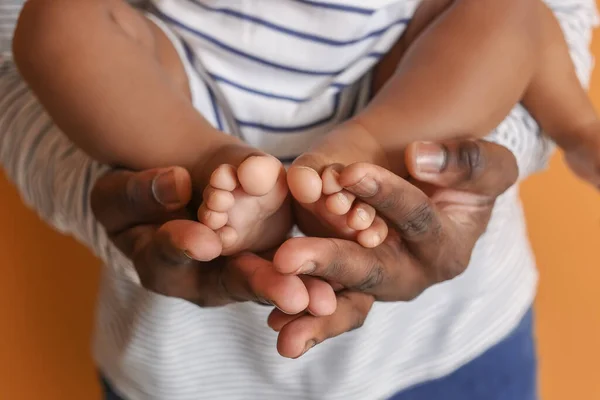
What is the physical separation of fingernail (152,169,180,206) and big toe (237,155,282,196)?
0.13 ft

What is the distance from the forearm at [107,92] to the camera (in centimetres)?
34

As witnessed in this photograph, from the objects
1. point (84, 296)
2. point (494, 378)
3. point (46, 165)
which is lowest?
point (84, 296)

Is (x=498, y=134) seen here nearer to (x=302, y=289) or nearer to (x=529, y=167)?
(x=529, y=167)

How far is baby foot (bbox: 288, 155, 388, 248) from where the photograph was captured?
0.90ft

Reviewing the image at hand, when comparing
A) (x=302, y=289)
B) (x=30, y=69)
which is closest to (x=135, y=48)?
(x=30, y=69)

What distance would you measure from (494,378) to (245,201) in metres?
0.34

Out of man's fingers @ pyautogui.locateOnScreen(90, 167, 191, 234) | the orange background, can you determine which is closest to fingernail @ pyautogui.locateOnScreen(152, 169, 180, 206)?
man's fingers @ pyautogui.locateOnScreen(90, 167, 191, 234)

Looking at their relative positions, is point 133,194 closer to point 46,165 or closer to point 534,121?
point 46,165

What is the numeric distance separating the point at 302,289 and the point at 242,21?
0.64 ft

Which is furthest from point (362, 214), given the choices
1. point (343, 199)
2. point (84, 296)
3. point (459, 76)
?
point (84, 296)

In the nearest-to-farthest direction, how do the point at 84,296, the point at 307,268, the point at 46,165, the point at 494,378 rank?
the point at 307,268
the point at 46,165
the point at 494,378
the point at 84,296

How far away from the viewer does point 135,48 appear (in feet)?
1.18

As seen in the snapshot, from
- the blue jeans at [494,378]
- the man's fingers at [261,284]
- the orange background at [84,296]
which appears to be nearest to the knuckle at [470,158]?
the man's fingers at [261,284]

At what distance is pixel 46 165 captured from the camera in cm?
41
